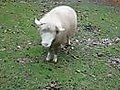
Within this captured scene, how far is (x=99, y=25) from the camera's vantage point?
35.1ft

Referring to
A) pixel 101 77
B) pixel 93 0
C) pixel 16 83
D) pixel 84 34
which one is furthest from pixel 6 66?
pixel 93 0

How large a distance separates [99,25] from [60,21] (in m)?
3.72

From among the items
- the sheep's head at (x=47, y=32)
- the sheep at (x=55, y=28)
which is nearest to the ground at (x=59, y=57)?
the sheep at (x=55, y=28)

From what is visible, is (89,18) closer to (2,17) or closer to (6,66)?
(2,17)

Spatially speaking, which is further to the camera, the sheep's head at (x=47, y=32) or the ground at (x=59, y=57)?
the ground at (x=59, y=57)

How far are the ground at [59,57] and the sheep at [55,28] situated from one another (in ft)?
1.26

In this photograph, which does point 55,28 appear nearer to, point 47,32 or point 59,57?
point 47,32

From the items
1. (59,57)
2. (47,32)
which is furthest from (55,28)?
(59,57)

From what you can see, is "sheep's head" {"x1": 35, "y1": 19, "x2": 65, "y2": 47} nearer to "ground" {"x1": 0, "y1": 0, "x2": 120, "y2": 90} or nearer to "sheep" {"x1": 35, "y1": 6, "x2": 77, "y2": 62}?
"sheep" {"x1": 35, "y1": 6, "x2": 77, "y2": 62}

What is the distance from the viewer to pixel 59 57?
7660 millimetres

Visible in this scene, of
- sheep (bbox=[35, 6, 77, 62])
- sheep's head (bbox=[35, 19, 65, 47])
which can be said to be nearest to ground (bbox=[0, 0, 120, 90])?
sheep (bbox=[35, 6, 77, 62])

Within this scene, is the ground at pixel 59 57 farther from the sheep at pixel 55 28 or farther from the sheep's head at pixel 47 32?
the sheep's head at pixel 47 32

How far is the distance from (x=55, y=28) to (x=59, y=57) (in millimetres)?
1138

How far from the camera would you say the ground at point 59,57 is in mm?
6672
